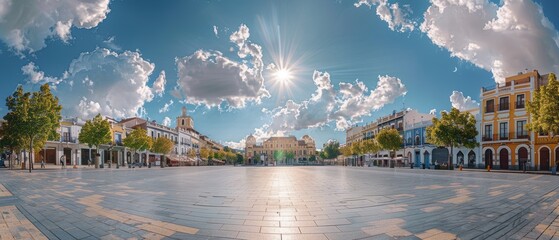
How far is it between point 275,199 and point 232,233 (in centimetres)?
407

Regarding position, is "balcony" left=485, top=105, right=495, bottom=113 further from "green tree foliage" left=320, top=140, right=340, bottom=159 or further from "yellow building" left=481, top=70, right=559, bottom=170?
"green tree foliage" left=320, top=140, right=340, bottom=159

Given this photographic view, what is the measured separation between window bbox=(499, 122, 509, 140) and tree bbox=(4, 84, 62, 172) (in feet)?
167

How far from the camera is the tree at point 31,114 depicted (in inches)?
1030

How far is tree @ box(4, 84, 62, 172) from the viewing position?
26172 millimetres

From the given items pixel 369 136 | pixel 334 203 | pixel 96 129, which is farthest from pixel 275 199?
pixel 369 136

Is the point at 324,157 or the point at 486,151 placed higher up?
the point at 486,151

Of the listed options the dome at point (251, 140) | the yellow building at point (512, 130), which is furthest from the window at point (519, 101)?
the dome at point (251, 140)

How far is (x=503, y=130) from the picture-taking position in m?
37.4

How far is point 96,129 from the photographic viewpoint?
36969 millimetres

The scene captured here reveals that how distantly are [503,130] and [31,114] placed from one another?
2061 inches

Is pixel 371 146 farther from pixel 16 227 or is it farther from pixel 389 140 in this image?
pixel 16 227

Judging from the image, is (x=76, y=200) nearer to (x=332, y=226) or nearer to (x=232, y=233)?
(x=232, y=233)

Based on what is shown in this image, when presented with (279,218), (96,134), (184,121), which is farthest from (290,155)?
(279,218)

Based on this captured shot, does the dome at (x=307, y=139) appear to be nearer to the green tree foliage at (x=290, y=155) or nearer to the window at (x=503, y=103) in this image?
the green tree foliage at (x=290, y=155)
